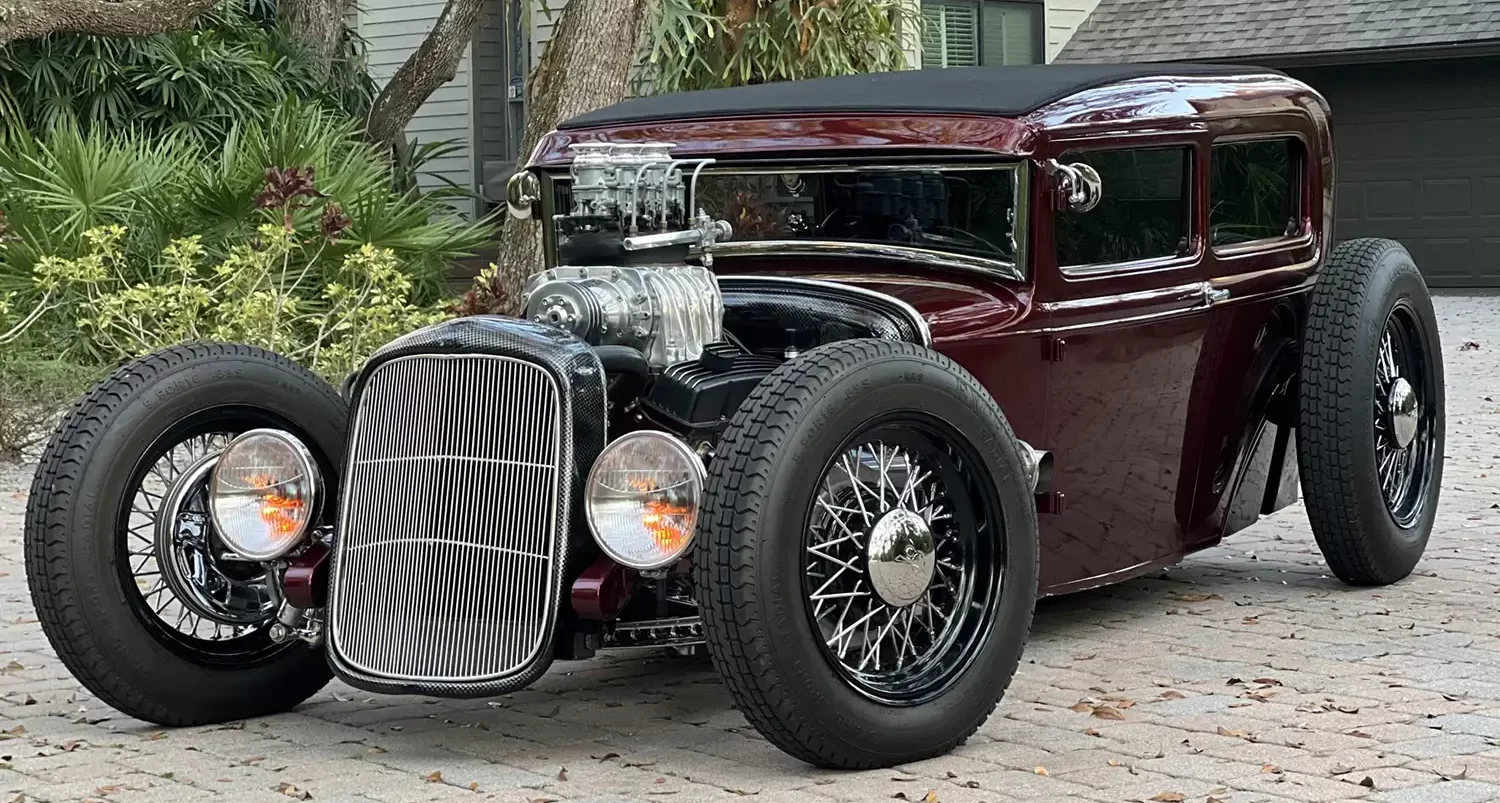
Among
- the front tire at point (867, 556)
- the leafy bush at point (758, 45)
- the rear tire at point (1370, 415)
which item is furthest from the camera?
the leafy bush at point (758, 45)

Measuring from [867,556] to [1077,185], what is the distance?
4.83 feet

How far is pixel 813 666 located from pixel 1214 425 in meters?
2.24

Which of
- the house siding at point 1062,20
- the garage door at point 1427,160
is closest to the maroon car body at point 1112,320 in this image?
the garage door at point 1427,160

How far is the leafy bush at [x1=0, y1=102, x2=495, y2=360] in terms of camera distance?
36.0 feet

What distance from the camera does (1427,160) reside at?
18.7 m

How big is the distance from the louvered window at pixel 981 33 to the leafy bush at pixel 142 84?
5.87 m

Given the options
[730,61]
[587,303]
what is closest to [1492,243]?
[730,61]

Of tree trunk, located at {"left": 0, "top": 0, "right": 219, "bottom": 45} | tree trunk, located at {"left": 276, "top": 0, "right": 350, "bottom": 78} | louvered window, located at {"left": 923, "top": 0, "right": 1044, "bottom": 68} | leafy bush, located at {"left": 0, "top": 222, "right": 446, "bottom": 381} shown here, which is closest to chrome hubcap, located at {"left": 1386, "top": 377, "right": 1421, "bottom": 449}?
leafy bush, located at {"left": 0, "top": 222, "right": 446, "bottom": 381}

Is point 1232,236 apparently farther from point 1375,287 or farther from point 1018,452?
point 1018,452

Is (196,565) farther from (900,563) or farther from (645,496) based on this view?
(900,563)

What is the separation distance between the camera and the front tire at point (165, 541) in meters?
4.74

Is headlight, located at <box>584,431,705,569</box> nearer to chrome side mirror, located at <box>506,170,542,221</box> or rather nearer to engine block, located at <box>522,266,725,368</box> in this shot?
engine block, located at <box>522,266,725,368</box>

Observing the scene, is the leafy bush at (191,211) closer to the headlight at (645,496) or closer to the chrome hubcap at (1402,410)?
the chrome hubcap at (1402,410)

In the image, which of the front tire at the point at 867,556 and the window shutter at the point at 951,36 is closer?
the front tire at the point at 867,556
